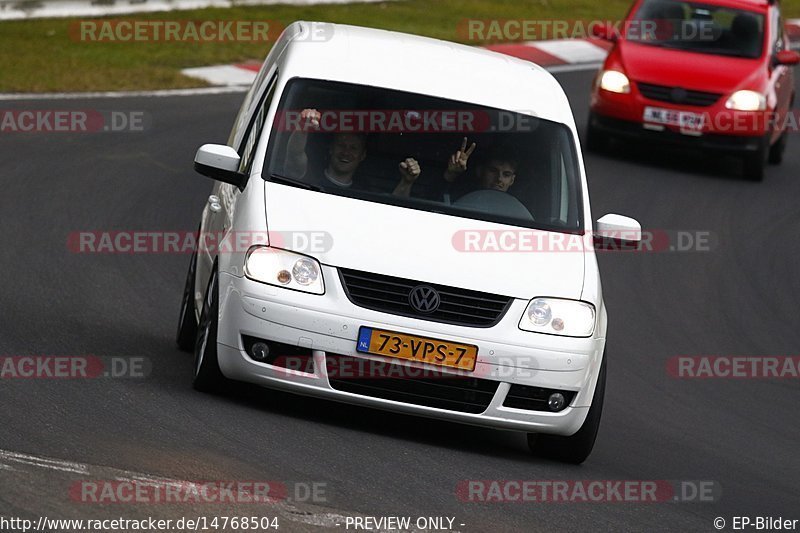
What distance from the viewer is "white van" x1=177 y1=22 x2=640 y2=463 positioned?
293 inches

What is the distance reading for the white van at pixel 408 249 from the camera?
24.4 feet

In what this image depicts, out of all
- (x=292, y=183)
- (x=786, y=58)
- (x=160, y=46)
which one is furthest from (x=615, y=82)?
(x=292, y=183)

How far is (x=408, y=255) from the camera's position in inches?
295

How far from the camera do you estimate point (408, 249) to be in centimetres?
755

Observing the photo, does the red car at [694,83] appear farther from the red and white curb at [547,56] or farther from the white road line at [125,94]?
the white road line at [125,94]

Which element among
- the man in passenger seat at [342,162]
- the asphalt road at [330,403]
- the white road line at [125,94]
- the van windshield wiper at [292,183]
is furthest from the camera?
the white road line at [125,94]

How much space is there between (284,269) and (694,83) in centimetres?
1127

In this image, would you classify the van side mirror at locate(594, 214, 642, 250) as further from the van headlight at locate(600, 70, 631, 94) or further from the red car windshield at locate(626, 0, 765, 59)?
the red car windshield at locate(626, 0, 765, 59)

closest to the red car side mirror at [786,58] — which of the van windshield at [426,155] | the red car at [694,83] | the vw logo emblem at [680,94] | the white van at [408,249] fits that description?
the red car at [694,83]

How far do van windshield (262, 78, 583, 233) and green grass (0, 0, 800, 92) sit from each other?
377 inches

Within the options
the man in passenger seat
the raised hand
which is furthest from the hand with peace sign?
the raised hand

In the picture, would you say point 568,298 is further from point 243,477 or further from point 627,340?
point 627,340

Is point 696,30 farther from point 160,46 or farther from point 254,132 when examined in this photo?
point 254,132

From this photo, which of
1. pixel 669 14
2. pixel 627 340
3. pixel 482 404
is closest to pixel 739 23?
pixel 669 14
